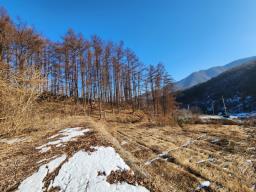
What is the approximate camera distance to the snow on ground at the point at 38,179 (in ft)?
10.9

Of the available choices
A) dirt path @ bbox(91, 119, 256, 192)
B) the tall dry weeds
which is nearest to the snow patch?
dirt path @ bbox(91, 119, 256, 192)

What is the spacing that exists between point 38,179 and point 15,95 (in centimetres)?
432

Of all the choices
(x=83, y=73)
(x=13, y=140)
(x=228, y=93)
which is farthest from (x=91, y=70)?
(x=228, y=93)

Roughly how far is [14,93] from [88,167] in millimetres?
4627

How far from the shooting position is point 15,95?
21.8 ft

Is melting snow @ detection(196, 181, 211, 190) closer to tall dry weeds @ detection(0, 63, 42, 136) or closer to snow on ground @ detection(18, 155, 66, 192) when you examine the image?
snow on ground @ detection(18, 155, 66, 192)

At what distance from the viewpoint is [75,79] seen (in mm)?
24469

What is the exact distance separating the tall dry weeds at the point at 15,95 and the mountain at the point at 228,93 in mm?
44940

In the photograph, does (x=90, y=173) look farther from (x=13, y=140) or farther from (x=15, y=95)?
(x=13, y=140)

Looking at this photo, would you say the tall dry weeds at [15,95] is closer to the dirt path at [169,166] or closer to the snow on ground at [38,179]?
the dirt path at [169,166]

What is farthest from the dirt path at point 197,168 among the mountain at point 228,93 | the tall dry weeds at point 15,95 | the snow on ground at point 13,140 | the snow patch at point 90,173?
the mountain at point 228,93

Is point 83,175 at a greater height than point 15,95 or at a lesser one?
lesser

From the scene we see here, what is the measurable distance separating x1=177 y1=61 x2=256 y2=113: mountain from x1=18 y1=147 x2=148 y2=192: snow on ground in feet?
151

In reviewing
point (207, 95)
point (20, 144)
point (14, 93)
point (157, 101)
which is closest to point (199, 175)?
point (20, 144)
